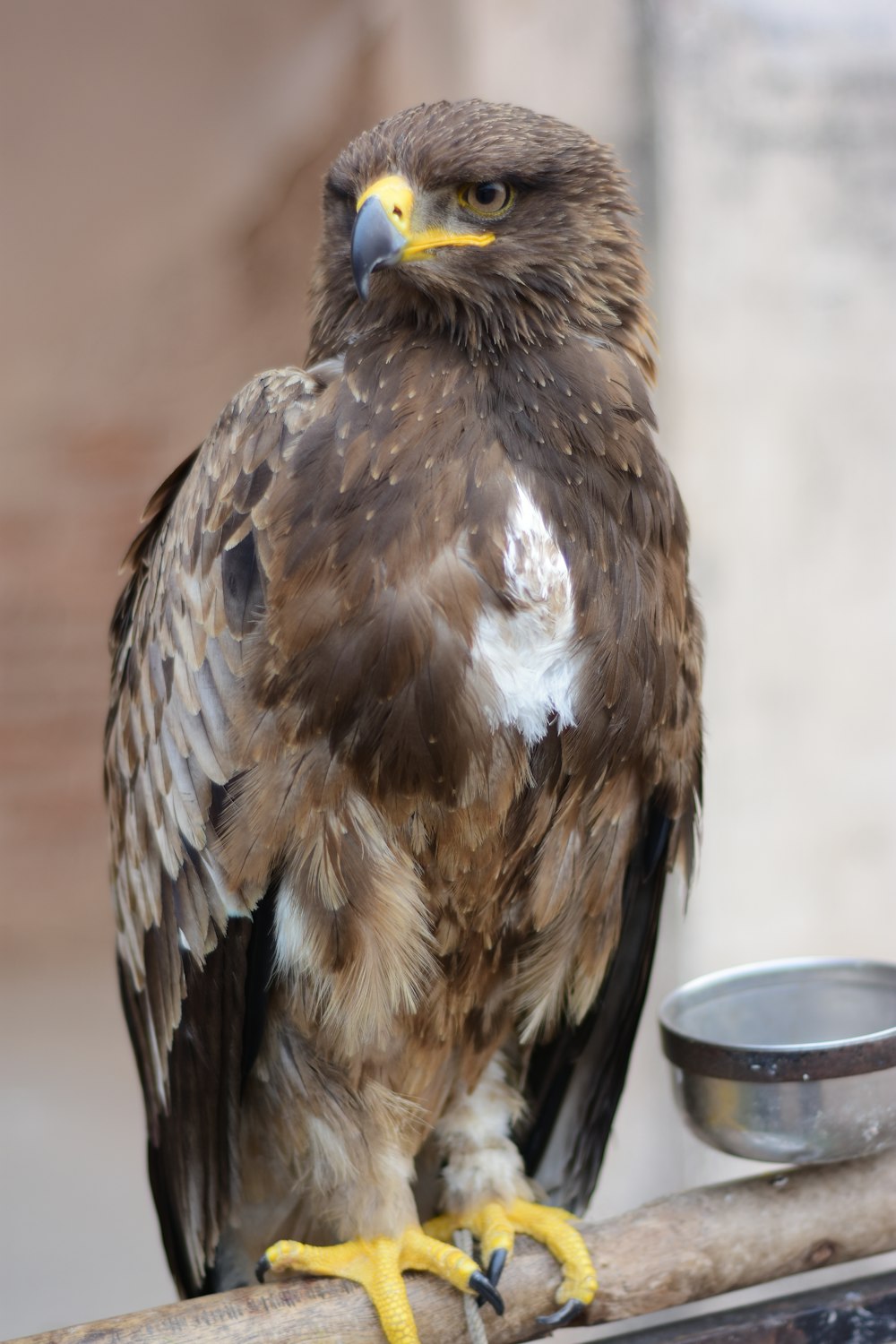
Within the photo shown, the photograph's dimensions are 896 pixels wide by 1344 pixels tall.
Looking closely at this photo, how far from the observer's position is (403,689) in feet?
4.93

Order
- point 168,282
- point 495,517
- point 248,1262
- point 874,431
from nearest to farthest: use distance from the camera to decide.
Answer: point 495,517, point 248,1262, point 874,431, point 168,282

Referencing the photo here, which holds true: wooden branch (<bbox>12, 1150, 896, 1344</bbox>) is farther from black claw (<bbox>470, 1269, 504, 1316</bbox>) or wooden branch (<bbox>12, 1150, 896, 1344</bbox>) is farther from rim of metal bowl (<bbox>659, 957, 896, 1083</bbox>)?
rim of metal bowl (<bbox>659, 957, 896, 1083</bbox>)

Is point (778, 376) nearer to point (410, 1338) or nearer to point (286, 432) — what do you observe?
point (286, 432)

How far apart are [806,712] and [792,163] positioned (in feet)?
4.43

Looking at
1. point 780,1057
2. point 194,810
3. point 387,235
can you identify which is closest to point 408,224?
point 387,235

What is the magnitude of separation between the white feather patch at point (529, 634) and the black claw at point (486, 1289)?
2.53ft

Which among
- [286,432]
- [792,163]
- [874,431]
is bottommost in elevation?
[874,431]

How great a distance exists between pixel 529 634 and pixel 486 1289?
2.99 feet

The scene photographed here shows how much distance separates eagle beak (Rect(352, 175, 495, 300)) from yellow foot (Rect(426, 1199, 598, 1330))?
1346 millimetres

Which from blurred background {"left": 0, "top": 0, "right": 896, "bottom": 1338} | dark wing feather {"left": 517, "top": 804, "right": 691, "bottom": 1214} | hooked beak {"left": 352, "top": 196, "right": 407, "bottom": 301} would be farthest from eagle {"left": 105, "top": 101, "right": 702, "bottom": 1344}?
blurred background {"left": 0, "top": 0, "right": 896, "bottom": 1338}

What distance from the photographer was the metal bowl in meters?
1.64

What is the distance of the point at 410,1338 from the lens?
1.68 m

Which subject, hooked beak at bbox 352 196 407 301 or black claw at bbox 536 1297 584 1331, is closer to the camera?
hooked beak at bbox 352 196 407 301

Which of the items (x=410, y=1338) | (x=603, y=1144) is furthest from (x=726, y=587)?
(x=410, y=1338)
